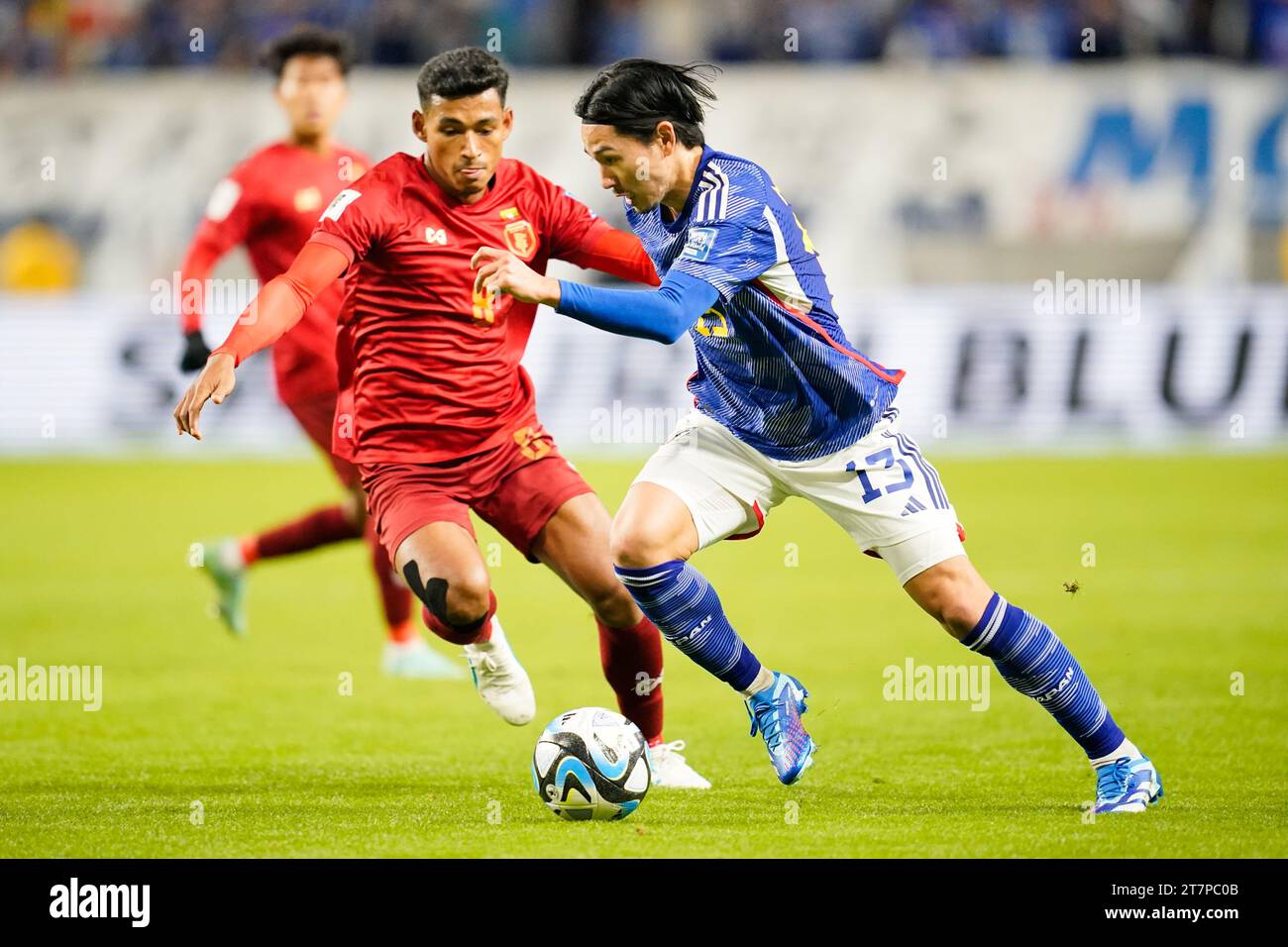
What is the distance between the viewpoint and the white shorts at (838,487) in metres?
5.63

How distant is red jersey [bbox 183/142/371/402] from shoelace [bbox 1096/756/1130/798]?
4.54 metres

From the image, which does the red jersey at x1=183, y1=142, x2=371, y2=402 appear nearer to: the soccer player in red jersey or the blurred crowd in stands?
the soccer player in red jersey

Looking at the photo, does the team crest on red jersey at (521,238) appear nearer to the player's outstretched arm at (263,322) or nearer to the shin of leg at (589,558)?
the player's outstretched arm at (263,322)

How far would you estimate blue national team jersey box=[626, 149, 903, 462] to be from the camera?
5.46m

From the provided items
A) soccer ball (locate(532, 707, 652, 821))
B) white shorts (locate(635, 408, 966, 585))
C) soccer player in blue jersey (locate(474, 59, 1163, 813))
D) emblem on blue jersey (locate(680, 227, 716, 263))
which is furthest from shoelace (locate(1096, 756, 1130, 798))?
emblem on blue jersey (locate(680, 227, 716, 263))

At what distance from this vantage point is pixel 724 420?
5969mm

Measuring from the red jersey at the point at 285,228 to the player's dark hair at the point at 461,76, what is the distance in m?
2.73

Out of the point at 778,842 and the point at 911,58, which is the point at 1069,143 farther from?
the point at 778,842

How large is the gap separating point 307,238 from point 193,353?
0.97m

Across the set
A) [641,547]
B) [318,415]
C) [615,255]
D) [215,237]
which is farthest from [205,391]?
[215,237]

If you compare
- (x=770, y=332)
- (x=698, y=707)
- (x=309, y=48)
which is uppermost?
(x=309, y=48)

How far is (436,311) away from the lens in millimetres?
6387

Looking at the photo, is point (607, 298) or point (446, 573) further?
point (446, 573)

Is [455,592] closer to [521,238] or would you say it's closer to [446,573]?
[446,573]
